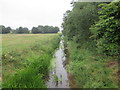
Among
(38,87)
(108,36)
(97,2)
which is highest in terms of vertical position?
(97,2)

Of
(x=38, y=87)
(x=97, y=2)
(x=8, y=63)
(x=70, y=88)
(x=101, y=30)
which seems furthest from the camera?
(x=97, y=2)

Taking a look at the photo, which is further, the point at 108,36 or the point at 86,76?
the point at 86,76

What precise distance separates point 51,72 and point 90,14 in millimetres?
5939

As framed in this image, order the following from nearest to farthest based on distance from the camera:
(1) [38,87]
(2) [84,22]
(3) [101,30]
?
(1) [38,87], (3) [101,30], (2) [84,22]

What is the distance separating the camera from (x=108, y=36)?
5.07 m

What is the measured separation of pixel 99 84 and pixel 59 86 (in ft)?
7.32

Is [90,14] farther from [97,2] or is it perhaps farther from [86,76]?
[86,76]

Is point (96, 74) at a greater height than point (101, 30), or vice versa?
point (101, 30)

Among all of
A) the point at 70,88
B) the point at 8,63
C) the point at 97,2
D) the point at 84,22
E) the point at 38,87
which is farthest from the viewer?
the point at 84,22

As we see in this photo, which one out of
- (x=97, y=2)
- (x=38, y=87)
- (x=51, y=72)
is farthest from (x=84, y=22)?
(x=38, y=87)

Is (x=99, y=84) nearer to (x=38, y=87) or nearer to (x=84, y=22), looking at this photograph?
(x=38, y=87)

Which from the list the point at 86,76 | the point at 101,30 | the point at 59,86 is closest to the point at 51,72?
the point at 59,86

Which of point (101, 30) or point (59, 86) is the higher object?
point (101, 30)

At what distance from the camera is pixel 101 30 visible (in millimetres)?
5336
